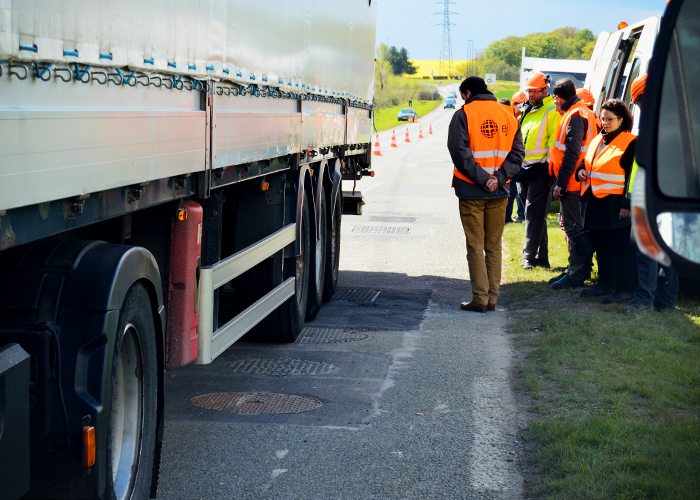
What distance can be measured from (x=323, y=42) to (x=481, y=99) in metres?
1.71

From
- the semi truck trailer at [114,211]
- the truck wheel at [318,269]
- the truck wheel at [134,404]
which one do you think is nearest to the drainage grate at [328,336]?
the truck wheel at [318,269]

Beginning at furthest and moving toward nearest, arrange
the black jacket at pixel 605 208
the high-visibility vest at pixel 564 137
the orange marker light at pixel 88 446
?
the high-visibility vest at pixel 564 137 < the black jacket at pixel 605 208 < the orange marker light at pixel 88 446

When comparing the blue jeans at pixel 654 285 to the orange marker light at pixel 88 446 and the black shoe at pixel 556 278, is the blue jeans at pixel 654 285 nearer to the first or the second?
the black shoe at pixel 556 278

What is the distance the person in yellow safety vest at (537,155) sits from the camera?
9789mm

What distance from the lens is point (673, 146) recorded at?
2078 millimetres

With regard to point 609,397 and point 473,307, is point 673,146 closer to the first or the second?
point 609,397

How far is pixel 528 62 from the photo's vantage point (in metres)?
31.0

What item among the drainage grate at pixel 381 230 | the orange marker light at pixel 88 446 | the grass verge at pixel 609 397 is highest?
the orange marker light at pixel 88 446

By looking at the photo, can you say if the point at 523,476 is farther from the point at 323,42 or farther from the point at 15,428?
the point at 323,42

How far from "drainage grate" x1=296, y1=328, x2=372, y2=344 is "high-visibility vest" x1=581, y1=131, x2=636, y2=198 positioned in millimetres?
2652

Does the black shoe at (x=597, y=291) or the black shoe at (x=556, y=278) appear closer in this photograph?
the black shoe at (x=597, y=291)

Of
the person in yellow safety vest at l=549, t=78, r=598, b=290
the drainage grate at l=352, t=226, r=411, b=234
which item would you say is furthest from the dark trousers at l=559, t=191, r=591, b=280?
the drainage grate at l=352, t=226, r=411, b=234

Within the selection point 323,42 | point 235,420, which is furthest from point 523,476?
point 323,42

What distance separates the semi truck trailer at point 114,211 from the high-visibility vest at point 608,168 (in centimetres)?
357
